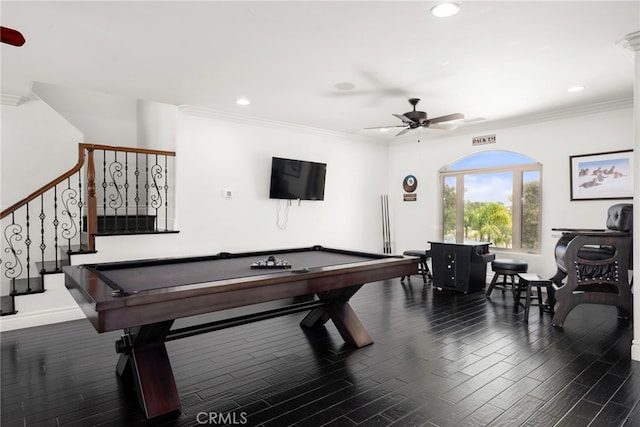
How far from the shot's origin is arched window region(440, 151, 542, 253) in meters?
5.90

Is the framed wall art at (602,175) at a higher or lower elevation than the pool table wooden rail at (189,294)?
higher

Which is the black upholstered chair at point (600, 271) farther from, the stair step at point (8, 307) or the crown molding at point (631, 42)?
the stair step at point (8, 307)

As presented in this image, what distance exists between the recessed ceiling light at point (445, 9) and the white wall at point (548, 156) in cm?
378

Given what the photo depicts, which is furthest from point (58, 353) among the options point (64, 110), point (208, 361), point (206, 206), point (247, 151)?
point (64, 110)

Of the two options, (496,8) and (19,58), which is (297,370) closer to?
(496,8)

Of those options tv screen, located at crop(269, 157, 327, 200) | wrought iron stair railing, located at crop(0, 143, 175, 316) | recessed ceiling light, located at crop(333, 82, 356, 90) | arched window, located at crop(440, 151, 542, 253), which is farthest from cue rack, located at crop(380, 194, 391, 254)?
wrought iron stair railing, located at crop(0, 143, 175, 316)

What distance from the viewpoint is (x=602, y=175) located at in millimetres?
5090

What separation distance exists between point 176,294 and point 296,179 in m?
4.30

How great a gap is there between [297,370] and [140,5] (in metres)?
2.87

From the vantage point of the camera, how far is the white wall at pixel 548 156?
5.11 metres

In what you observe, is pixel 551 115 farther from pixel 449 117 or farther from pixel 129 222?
pixel 129 222

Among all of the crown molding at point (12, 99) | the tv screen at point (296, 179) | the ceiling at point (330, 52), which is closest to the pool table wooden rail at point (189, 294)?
the ceiling at point (330, 52)

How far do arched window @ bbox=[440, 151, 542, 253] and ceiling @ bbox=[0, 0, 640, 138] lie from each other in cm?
131

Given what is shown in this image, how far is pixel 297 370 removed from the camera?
9.61 feet
